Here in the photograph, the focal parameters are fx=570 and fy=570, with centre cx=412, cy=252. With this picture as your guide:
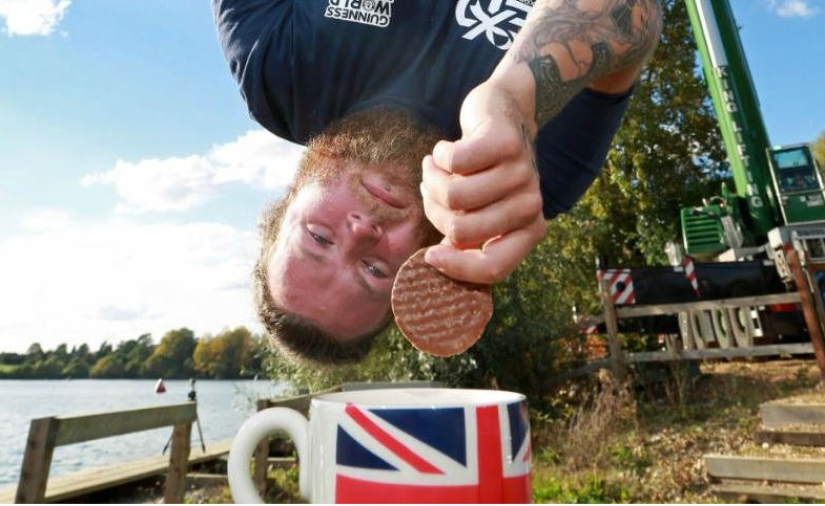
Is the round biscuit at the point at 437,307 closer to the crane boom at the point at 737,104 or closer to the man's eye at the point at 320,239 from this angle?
the man's eye at the point at 320,239

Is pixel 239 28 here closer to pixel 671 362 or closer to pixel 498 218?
pixel 498 218

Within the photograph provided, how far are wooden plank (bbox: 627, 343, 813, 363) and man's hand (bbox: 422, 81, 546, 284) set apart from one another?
1867 millimetres

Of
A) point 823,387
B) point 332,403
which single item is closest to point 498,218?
point 332,403

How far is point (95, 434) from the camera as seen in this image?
3.17ft

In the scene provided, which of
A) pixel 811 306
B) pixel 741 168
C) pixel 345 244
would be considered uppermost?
pixel 741 168

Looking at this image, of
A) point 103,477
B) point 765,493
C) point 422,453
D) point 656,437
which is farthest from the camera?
point 103,477

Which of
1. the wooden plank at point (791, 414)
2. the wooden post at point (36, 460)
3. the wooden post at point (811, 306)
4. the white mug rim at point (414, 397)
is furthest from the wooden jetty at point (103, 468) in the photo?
the wooden post at point (811, 306)

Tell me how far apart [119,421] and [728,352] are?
178cm

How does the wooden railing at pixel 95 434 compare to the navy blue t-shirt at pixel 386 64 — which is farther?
the wooden railing at pixel 95 434

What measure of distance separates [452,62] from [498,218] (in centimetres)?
42

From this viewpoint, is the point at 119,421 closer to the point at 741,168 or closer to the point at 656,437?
the point at 656,437

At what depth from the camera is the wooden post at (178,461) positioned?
47.1 inches

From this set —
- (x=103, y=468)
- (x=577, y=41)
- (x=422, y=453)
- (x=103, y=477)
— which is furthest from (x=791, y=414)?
(x=103, y=468)

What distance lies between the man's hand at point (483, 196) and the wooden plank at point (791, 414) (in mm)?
1455
